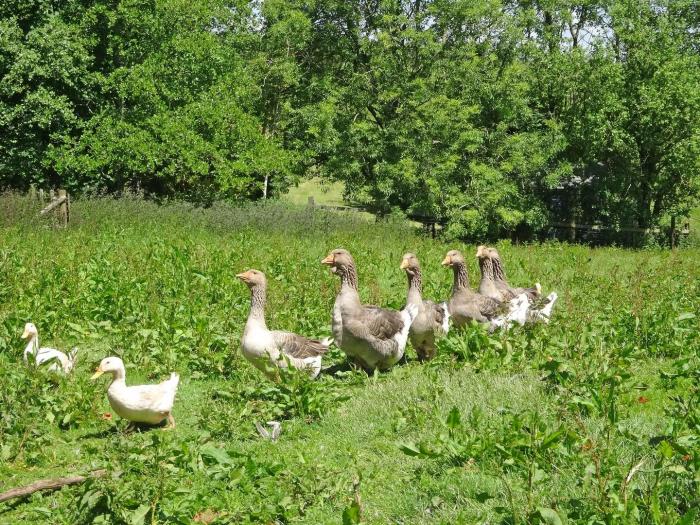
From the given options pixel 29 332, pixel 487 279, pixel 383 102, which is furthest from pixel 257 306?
pixel 383 102

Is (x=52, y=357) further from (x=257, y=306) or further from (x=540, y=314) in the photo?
(x=540, y=314)

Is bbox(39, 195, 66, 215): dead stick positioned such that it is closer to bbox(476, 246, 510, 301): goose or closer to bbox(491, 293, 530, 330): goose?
bbox(476, 246, 510, 301): goose

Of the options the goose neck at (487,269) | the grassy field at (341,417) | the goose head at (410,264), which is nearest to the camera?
the grassy field at (341,417)

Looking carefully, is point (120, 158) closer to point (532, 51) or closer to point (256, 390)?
point (532, 51)

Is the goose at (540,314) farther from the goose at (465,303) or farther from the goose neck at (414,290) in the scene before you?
the goose neck at (414,290)

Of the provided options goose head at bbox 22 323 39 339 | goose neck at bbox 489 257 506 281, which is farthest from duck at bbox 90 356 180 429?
goose neck at bbox 489 257 506 281

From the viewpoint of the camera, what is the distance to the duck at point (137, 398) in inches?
289

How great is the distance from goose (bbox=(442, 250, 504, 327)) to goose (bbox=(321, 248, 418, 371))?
115 cm

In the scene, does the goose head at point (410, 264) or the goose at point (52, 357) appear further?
the goose head at point (410, 264)

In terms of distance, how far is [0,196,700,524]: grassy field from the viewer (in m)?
5.21

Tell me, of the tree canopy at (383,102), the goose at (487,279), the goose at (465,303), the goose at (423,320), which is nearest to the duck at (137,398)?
the goose at (423,320)

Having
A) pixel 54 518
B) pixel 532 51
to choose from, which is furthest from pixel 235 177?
pixel 54 518

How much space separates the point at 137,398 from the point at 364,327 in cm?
282

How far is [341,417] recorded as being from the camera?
24.9ft
